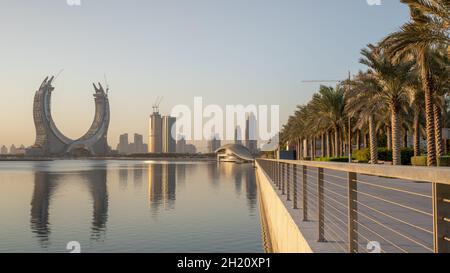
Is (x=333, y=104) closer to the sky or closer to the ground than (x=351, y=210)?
closer to the sky

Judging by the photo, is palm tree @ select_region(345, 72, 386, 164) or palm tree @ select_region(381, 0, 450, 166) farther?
palm tree @ select_region(345, 72, 386, 164)

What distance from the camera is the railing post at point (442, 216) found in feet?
9.91

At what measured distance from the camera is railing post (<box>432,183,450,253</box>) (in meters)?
3.02

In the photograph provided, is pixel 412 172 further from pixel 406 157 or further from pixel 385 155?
pixel 385 155

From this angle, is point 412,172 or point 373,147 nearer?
point 412,172

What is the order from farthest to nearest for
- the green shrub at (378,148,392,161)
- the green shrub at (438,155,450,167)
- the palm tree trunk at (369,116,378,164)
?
the green shrub at (378,148,392,161), the palm tree trunk at (369,116,378,164), the green shrub at (438,155,450,167)

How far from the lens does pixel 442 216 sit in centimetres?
303

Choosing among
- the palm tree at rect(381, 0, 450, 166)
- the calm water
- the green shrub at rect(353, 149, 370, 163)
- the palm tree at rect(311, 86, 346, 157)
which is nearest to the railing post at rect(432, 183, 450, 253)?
the calm water

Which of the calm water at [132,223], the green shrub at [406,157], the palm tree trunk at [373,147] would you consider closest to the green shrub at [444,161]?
the palm tree trunk at [373,147]

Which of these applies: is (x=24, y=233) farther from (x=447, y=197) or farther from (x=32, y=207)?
(x=447, y=197)

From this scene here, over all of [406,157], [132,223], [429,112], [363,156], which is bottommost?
[132,223]

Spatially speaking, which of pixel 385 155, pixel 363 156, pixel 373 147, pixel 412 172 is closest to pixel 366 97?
pixel 373 147

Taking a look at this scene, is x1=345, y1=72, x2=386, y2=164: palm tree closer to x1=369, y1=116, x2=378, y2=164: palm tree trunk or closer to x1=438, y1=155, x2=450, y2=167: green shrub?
x1=369, y1=116, x2=378, y2=164: palm tree trunk

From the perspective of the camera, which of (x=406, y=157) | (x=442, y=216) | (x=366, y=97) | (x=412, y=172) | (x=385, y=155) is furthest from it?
(x=385, y=155)
